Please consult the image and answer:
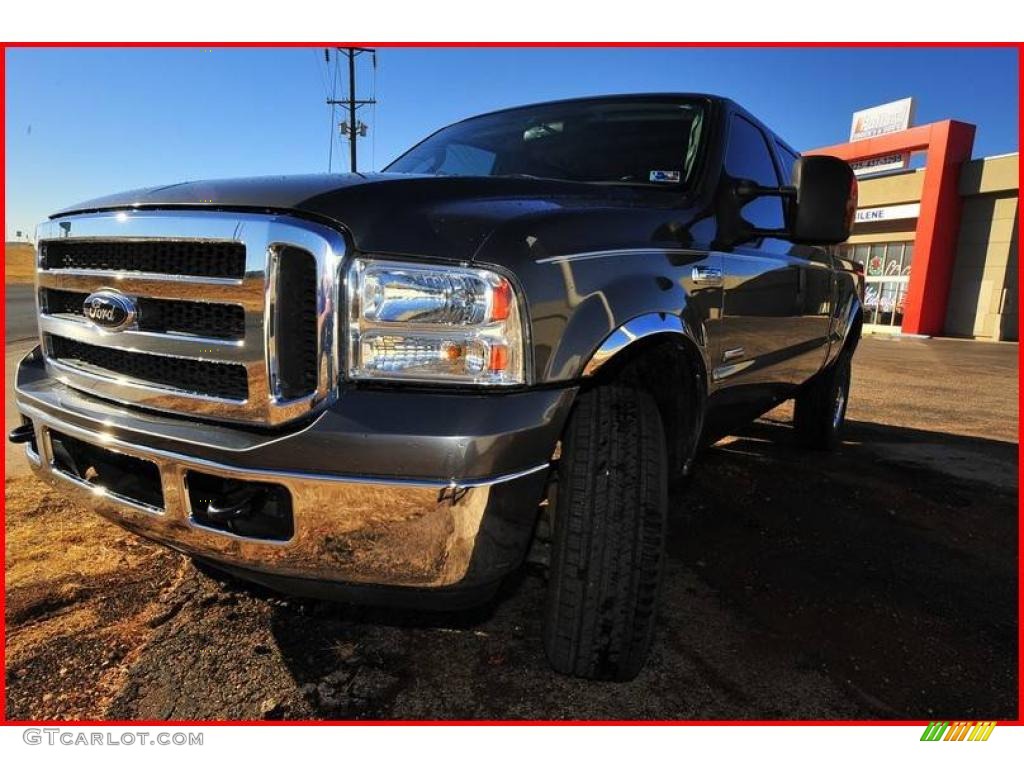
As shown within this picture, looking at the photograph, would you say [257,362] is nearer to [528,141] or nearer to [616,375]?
[616,375]

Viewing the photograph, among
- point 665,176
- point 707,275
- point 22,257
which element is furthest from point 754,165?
point 22,257

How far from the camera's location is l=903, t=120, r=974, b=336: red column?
20.1m

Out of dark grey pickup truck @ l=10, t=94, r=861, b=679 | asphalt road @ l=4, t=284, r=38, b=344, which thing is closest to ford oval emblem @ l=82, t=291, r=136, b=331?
dark grey pickup truck @ l=10, t=94, r=861, b=679

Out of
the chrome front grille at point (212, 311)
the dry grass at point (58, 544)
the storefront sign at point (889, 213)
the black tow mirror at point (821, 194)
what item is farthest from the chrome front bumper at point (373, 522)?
the storefront sign at point (889, 213)

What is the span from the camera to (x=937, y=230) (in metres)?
20.3

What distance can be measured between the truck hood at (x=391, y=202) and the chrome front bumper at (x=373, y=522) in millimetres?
453

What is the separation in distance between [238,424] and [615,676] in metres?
1.20

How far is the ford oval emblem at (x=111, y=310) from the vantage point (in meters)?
1.79

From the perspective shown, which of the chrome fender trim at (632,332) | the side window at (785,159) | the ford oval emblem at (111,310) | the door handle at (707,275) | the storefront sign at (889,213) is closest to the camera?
the chrome fender trim at (632,332)

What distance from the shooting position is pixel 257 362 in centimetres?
155

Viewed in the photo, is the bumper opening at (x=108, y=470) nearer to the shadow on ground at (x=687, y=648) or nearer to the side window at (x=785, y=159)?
the shadow on ground at (x=687, y=648)

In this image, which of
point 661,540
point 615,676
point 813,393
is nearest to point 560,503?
point 661,540

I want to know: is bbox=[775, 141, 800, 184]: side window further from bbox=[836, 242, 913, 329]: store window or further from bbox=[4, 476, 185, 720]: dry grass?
bbox=[836, 242, 913, 329]: store window

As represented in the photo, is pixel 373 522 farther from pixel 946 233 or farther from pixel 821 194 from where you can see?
pixel 946 233
